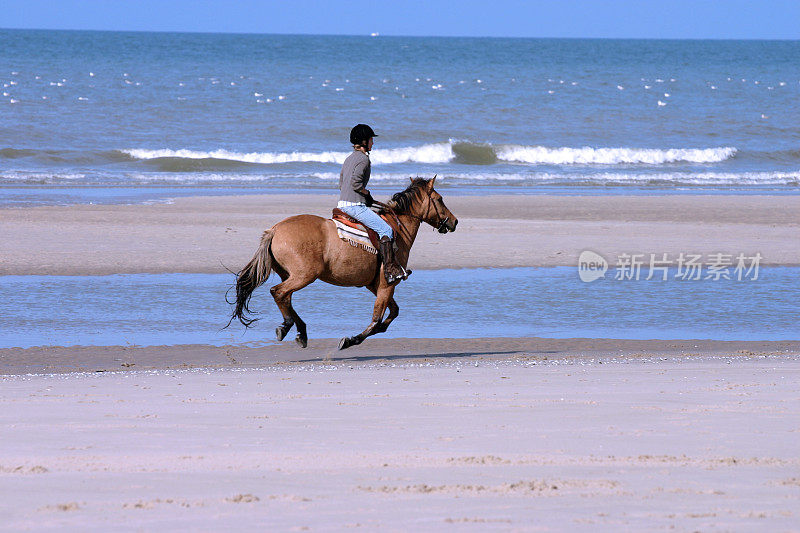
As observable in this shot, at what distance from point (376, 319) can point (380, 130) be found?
32.1 metres

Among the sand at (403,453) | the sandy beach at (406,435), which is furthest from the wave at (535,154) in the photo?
the sand at (403,453)

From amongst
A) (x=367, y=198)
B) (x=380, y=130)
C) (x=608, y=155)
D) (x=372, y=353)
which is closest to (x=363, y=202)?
(x=367, y=198)

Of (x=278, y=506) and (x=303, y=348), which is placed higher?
(x=278, y=506)

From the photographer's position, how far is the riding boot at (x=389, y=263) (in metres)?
9.56

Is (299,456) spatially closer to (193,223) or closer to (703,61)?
(193,223)

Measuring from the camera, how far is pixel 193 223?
60.2ft

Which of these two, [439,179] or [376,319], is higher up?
[376,319]

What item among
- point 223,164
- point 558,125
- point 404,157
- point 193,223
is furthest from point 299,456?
point 558,125

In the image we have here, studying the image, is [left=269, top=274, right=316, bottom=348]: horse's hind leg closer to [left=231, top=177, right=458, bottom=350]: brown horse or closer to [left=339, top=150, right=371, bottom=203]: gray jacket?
[left=231, top=177, right=458, bottom=350]: brown horse

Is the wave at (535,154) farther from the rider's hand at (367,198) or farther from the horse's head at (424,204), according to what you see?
the rider's hand at (367,198)

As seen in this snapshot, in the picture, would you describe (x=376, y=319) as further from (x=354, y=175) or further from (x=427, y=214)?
Answer: (x=354, y=175)

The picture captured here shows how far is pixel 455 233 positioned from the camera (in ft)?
57.6

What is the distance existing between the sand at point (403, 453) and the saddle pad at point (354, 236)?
1.98m

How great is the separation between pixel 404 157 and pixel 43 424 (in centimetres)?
3078
